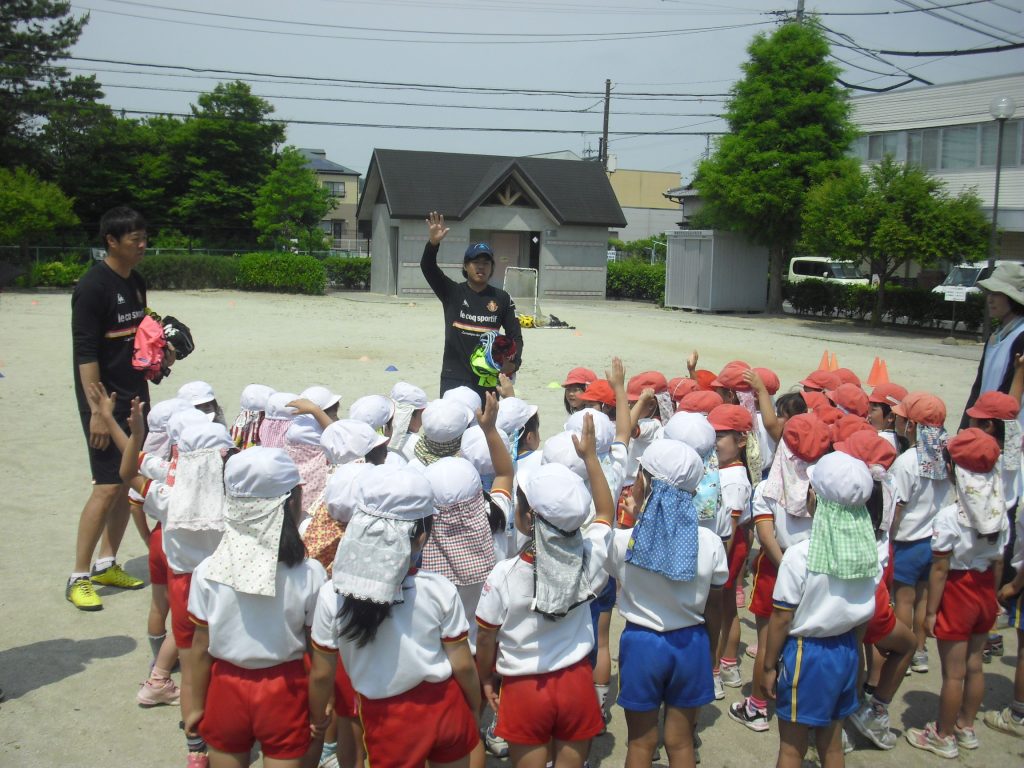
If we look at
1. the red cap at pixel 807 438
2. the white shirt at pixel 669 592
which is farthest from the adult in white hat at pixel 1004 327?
the white shirt at pixel 669 592

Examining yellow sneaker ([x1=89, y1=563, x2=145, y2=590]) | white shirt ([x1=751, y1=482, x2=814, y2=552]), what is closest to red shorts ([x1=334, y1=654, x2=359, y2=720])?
white shirt ([x1=751, y1=482, x2=814, y2=552])

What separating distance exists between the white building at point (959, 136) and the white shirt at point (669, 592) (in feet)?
99.5

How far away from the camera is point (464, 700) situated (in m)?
2.85

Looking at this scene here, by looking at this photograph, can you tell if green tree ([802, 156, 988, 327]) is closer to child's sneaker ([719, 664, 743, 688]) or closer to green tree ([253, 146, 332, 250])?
child's sneaker ([719, 664, 743, 688])

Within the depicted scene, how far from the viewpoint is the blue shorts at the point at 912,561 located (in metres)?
4.31

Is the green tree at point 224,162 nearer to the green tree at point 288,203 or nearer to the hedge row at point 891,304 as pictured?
the green tree at point 288,203

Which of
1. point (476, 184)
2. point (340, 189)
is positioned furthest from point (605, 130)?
point (340, 189)

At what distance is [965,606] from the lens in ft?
13.2

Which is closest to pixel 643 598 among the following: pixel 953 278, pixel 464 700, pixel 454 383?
pixel 464 700

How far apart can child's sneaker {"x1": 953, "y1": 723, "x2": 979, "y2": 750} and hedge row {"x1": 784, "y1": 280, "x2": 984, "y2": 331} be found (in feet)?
69.5

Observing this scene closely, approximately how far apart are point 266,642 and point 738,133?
2913cm

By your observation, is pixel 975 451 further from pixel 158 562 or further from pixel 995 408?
pixel 158 562

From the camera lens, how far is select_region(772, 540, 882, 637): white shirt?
3203mm

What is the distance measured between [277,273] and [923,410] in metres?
29.5
